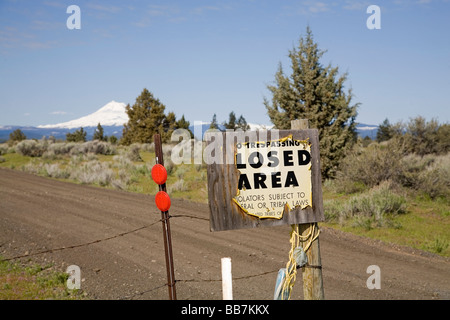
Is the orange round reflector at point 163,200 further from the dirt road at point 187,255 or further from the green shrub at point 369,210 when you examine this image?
the green shrub at point 369,210

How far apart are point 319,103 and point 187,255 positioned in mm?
11491

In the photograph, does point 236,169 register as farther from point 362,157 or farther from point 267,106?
point 267,106

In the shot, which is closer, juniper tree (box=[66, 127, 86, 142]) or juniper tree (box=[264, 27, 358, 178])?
juniper tree (box=[264, 27, 358, 178])

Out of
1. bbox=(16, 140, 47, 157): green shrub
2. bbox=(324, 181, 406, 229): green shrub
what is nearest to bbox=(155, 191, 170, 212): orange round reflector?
bbox=(324, 181, 406, 229): green shrub

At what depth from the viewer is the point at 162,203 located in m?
4.32

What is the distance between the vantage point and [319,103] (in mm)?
18047

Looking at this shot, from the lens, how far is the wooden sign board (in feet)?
14.2

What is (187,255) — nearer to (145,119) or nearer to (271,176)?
(271,176)

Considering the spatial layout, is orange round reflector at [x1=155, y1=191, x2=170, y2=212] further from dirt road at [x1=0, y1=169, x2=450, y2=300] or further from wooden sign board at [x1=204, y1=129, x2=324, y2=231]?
dirt road at [x1=0, y1=169, x2=450, y2=300]

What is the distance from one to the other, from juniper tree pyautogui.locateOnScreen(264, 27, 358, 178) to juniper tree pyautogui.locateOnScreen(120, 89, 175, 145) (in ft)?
93.5

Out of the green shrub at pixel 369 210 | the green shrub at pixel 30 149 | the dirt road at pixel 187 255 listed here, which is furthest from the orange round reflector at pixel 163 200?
the green shrub at pixel 30 149

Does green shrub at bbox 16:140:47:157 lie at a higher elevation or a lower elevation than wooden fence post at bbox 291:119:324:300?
higher

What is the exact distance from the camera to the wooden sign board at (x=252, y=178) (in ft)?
14.2

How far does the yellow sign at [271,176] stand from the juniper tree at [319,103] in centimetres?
1358
